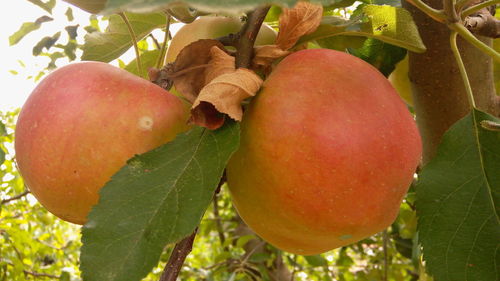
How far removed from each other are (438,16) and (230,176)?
335 millimetres

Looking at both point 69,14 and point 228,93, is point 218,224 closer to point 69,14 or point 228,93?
point 69,14

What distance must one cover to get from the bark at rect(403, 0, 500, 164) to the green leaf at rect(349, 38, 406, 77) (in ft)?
0.16

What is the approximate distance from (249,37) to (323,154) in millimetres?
195

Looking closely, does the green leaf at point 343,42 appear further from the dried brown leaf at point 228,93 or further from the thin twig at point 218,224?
the thin twig at point 218,224

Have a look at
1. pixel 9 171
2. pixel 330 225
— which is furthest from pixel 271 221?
pixel 9 171

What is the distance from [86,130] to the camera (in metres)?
0.59

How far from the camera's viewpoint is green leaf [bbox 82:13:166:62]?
92 cm

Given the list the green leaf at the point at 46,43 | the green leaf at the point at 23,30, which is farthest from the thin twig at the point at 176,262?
the green leaf at the point at 46,43

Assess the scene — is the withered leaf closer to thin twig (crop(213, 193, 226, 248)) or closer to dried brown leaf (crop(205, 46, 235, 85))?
dried brown leaf (crop(205, 46, 235, 85))

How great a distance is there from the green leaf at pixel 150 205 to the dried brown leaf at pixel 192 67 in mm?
121

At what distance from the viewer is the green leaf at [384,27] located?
0.66 metres

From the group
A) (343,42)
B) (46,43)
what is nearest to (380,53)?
(343,42)

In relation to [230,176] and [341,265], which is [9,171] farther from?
[230,176]

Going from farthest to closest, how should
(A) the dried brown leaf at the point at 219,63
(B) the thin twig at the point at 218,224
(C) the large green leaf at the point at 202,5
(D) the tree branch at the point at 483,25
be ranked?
1. (B) the thin twig at the point at 218,224
2. (D) the tree branch at the point at 483,25
3. (A) the dried brown leaf at the point at 219,63
4. (C) the large green leaf at the point at 202,5
